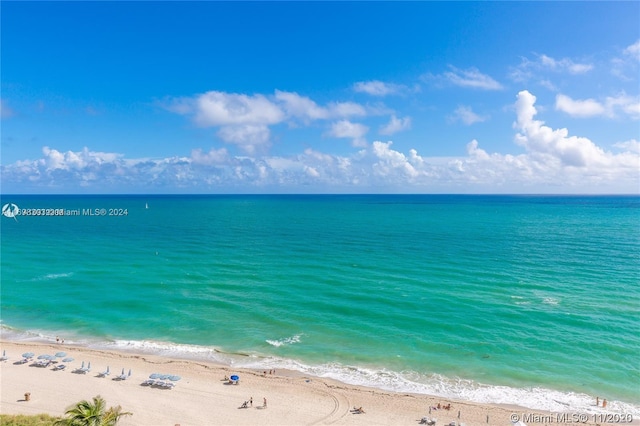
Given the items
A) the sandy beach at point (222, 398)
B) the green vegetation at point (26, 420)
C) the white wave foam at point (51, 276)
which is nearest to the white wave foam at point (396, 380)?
the sandy beach at point (222, 398)

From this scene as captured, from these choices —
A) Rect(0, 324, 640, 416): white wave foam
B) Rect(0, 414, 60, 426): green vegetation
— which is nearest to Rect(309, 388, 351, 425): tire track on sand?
Rect(0, 324, 640, 416): white wave foam

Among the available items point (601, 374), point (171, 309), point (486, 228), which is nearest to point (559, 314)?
point (601, 374)

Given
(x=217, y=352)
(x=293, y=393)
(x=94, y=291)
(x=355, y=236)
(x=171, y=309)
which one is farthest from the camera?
(x=355, y=236)

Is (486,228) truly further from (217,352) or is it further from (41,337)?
(41,337)

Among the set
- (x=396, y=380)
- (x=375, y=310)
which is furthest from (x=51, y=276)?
(x=396, y=380)

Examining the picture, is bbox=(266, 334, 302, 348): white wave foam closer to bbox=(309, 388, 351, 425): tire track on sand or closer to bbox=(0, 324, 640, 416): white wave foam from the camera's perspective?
bbox=(0, 324, 640, 416): white wave foam

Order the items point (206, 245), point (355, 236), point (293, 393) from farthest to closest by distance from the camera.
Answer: point (355, 236) < point (206, 245) < point (293, 393)
